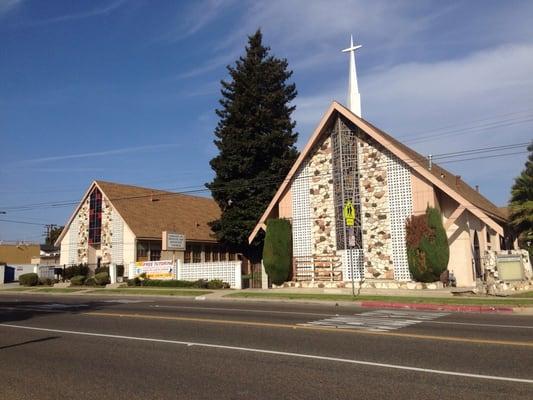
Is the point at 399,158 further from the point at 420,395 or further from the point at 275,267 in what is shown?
the point at 420,395

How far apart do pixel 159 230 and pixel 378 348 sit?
113 feet

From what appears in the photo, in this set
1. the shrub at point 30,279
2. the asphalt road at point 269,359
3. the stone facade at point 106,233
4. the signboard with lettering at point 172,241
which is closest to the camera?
the asphalt road at point 269,359

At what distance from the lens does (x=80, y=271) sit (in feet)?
137

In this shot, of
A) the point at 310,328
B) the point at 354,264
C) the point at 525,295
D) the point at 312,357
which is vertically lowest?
the point at 312,357

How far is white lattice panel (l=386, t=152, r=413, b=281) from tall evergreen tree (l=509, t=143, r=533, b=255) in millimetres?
7293

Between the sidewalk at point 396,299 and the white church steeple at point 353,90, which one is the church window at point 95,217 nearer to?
the sidewalk at point 396,299

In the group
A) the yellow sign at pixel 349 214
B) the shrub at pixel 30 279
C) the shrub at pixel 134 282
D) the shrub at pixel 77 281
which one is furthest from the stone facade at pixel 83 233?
the yellow sign at pixel 349 214

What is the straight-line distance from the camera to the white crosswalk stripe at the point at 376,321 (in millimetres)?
12398

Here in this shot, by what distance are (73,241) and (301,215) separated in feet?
77.8

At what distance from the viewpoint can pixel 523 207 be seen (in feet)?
96.4

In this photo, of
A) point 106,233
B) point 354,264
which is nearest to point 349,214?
point 354,264

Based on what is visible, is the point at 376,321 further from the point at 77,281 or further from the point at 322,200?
the point at 77,281

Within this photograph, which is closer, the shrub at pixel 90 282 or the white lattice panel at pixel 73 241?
the shrub at pixel 90 282

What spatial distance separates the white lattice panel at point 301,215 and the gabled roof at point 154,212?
11.1 meters
